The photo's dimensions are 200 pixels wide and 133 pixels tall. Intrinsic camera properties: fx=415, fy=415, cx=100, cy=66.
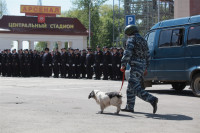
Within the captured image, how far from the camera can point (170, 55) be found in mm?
13164

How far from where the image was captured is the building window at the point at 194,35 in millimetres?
12289

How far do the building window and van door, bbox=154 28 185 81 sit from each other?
1.08ft

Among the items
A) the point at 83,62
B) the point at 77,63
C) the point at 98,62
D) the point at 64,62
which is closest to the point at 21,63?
the point at 64,62

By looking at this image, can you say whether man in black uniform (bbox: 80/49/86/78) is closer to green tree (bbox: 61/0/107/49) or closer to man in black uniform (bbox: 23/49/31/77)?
man in black uniform (bbox: 23/49/31/77)

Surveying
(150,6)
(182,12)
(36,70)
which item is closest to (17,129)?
(36,70)

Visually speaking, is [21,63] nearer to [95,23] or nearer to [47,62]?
[47,62]

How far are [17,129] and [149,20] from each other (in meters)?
51.4

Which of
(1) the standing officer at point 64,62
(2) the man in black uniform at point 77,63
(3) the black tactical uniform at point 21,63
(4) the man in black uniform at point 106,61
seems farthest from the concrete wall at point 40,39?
(4) the man in black uniform at point 106,61

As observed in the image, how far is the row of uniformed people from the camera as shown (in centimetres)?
2392

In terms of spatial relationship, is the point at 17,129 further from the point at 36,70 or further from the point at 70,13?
the point at 70,13

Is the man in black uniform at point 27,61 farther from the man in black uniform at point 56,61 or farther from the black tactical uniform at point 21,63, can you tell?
the man in black uniform at point 56,61

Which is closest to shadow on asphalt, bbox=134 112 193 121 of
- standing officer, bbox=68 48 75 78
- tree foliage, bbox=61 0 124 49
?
standing officer, bbox=68 48 75 78

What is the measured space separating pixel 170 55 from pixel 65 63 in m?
14.2

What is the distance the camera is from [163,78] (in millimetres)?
13484
